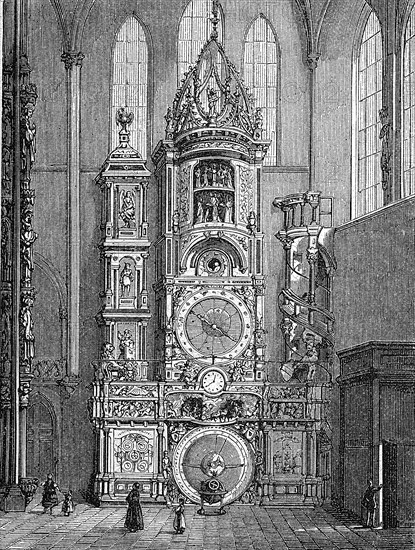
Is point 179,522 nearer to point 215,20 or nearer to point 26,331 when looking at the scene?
point 26,331

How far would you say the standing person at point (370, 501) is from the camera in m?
13.3

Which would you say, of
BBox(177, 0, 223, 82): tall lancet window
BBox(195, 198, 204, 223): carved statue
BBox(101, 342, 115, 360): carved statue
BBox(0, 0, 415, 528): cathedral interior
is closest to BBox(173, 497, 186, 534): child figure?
BBox(0, 0, 415, 528): cathedral interior

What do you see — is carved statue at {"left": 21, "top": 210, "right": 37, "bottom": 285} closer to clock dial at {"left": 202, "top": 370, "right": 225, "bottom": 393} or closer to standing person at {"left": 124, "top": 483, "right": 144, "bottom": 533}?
clock dial at {"left": 202, "top": 370, "right": 225, "bottom": 393}

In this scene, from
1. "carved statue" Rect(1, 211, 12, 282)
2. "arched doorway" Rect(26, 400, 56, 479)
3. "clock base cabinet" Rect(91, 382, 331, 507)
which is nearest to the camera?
"carved statue" Rect(1, 211, 12, 282)

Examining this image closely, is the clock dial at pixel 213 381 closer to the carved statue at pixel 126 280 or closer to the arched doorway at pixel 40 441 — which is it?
the carved statue at pixel 126 280

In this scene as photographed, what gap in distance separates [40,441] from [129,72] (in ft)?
17.6

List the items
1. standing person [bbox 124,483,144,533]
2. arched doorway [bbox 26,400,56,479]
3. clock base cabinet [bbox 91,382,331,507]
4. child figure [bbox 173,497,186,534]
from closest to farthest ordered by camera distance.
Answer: child figure [bbox 173,497,186,534], standing person [bbox 124,483,144,533], clock base cabinet [bbox 91,382,331,507], arched doorway [bbox 26,400,56,479]

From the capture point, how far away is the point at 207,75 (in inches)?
659

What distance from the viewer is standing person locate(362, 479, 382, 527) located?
524 inches

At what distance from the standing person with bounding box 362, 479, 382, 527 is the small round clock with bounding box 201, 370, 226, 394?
3368 millimetres

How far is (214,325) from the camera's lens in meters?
16.6

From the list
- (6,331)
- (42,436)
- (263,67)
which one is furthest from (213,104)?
(42,436)

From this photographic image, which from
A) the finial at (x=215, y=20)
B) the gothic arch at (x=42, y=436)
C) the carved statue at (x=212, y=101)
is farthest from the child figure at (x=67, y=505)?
the finial at (x=215, y=20)

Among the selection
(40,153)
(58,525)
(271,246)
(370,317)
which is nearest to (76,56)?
(40,153)
